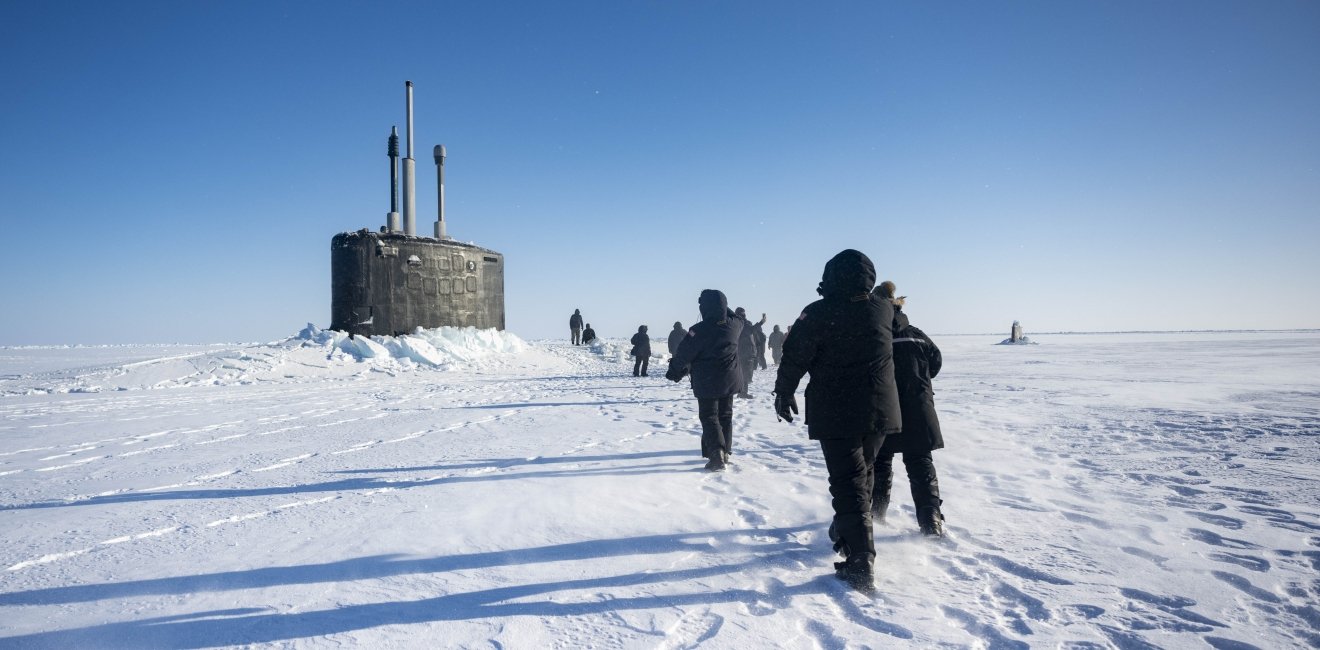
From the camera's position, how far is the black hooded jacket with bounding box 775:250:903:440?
9.68 ft

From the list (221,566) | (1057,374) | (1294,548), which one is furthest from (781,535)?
(1057,374)

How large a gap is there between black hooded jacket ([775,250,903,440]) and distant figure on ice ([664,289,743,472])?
2.32 meters

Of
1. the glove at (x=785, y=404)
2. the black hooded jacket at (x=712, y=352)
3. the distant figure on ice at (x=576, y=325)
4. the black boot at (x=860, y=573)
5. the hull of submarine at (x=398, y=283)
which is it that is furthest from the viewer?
the distant figure on ice at (x=576, y=325)

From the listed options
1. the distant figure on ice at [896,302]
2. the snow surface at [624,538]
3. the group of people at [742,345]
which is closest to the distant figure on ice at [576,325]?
the group of people at [742,345]

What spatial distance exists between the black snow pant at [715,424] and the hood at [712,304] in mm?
745

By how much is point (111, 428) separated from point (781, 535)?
8559mm

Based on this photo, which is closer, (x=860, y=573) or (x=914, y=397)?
(x=860, y=573)

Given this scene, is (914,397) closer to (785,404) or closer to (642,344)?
(785,404)

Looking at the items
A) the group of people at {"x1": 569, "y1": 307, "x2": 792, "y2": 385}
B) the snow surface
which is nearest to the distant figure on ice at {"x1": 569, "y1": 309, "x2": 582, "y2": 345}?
the group of people at {"x1": 569, "y1": 307, "x2": 792, "y2": 385}

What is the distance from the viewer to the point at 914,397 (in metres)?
3.58

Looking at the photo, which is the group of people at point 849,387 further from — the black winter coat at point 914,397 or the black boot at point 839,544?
the black winter coat at point 914,397

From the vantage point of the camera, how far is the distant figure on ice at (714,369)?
5.31 m

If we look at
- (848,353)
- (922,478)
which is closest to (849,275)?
(848,353)

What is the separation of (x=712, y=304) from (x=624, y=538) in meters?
2.60
